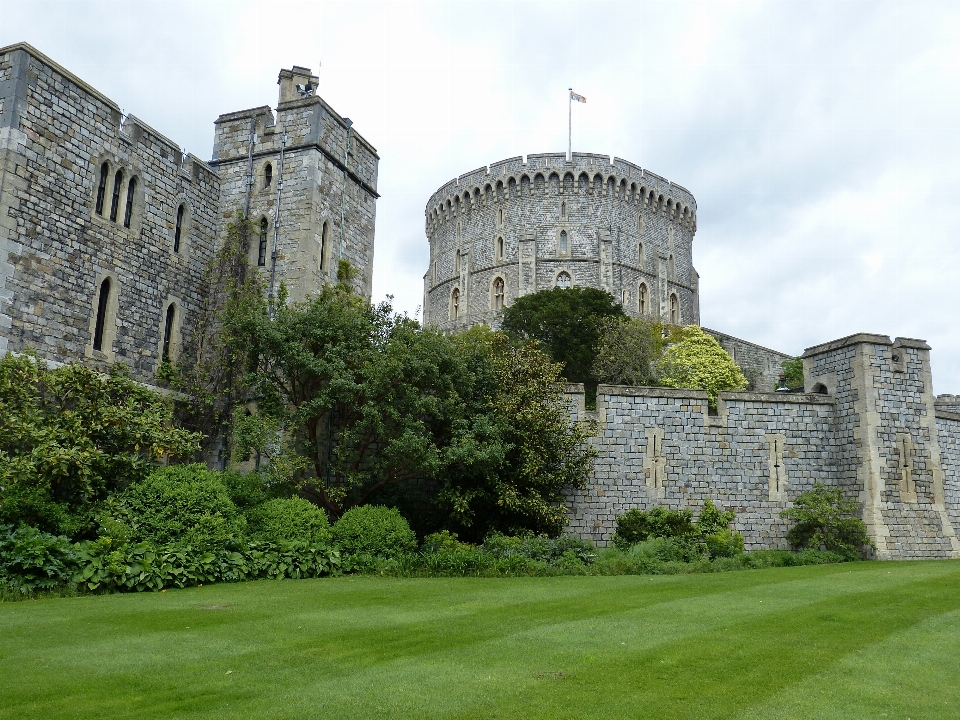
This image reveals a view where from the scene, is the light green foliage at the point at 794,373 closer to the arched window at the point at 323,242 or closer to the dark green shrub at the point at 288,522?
the arched window at the point at 323,242

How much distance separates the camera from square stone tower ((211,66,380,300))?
21656 mm

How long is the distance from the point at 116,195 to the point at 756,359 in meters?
40.4

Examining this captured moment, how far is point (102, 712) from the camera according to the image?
566cm

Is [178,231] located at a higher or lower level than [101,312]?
higher

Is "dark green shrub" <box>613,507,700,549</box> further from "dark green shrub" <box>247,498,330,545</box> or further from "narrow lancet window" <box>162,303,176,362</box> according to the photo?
"narrow lancet window" <box>162,303,176,362</box>

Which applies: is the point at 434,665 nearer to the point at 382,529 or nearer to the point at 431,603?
the point at 431,603

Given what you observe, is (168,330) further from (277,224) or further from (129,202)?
(277,224)

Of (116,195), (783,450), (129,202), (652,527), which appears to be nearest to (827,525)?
(783,450)

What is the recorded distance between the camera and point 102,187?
63.2ft

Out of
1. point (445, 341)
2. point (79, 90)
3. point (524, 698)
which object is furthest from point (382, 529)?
point (79, 90)

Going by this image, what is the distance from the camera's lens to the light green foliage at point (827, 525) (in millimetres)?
18312

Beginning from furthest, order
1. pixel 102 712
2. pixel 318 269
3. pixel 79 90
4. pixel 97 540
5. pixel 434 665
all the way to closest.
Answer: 1. pixel 318 269
2. pixel 79 90
3. pixel 97 540
4. pixel 434 665
5. pixel 102 712

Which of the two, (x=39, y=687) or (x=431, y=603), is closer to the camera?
(x=39, y=687)

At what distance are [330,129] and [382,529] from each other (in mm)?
12297
